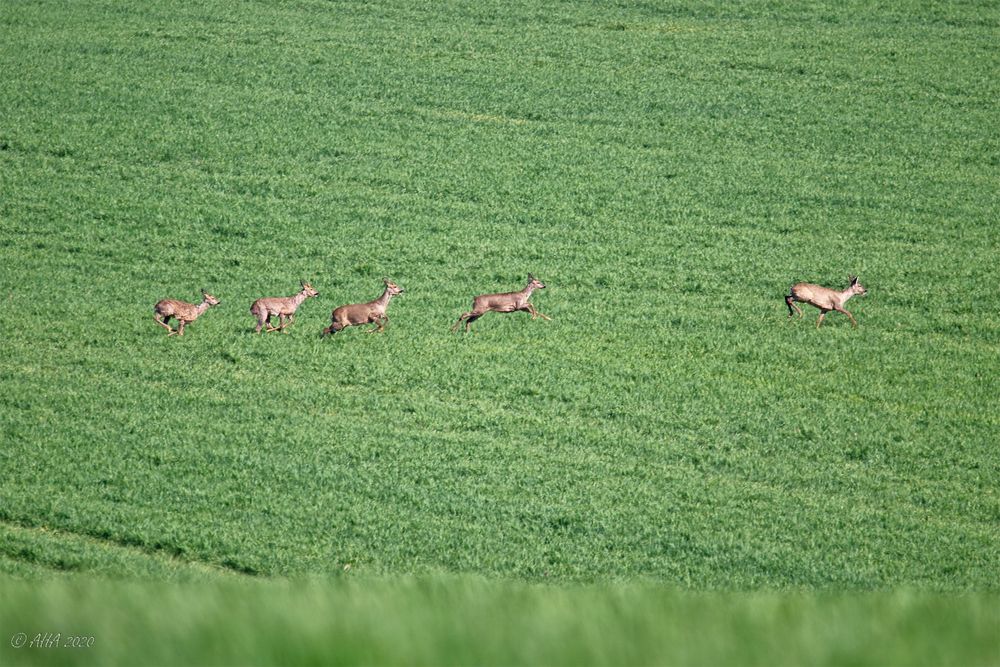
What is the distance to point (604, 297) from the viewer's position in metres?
17.3

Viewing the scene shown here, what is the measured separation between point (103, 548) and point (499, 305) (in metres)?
6.94

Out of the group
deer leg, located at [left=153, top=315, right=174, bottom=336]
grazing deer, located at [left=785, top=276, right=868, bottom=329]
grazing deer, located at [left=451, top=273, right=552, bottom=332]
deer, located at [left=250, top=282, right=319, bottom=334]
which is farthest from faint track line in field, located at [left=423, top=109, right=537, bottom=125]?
deer leg, located at [left=153, top=315, right=174, bottom=336]

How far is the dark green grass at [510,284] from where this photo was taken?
435 inches

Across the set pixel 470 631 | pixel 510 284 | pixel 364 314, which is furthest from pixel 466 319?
pixel 470 631

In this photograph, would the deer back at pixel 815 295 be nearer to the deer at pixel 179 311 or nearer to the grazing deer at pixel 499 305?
the grazing deer at pixel 499 305

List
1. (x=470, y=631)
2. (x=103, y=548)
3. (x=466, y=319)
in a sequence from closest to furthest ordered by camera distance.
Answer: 1. (x=470, y=631)
2. (x=103, y=548)
3. (x=466, y=319)

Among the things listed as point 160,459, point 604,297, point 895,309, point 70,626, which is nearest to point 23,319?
point 160,459

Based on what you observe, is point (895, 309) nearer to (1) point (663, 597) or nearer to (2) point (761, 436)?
(2) point (761, 436)

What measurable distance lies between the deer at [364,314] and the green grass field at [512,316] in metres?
0.25

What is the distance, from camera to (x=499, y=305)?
16.0 meters

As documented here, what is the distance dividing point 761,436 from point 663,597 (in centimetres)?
898

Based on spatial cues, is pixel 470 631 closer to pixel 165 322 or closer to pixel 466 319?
pixel 466 319

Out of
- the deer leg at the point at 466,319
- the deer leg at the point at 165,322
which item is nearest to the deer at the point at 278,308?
the deer leg at the point at 165,322

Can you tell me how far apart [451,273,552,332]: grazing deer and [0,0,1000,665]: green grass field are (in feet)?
1.12
